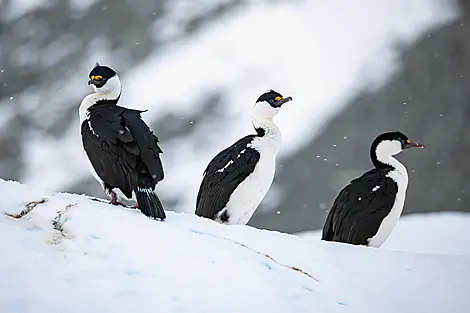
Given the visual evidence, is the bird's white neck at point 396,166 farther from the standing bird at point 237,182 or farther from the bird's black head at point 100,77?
the bird's black head at point 100,77

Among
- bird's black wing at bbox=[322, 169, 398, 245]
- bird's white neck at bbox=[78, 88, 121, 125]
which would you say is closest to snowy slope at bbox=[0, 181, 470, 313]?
bird's white neck at bbox=[78, 88, 121, 125]

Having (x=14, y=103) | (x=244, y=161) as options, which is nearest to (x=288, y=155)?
(x=14, y=103)

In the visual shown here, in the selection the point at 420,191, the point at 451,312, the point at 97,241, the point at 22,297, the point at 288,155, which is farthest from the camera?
the point at 288,155

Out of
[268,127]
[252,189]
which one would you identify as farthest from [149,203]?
[268,127]

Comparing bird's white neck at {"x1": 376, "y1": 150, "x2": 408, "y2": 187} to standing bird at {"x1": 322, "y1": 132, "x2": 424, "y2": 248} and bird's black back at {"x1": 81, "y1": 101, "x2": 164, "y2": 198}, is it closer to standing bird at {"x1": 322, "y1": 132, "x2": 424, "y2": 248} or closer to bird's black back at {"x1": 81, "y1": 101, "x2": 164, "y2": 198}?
standing bird at {"x1": 322, "y1": 132, "x2": 424, "y2": 248}

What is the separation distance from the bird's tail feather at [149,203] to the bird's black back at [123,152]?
62 mm

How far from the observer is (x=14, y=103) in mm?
22953

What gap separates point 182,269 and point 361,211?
3.03m

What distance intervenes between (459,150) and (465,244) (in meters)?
10.1

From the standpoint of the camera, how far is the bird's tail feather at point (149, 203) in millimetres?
4609

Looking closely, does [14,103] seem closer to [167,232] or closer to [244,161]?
[244,161]

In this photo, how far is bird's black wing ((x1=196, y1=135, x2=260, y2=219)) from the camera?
20.8 feet

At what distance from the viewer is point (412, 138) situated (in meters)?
18.0

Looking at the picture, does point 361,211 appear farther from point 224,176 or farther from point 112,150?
point 112,150
